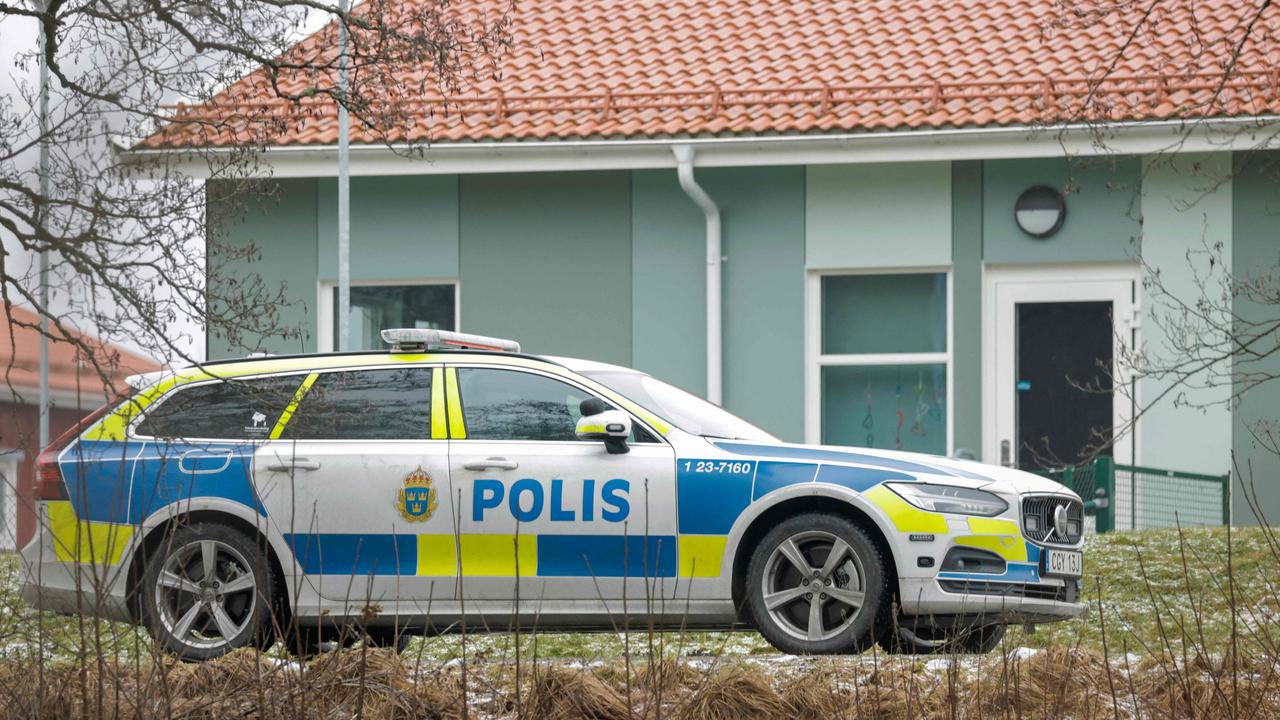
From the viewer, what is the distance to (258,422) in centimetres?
913

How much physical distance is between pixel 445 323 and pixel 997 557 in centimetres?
974

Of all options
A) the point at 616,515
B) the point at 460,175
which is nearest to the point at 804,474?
the point at 616,515

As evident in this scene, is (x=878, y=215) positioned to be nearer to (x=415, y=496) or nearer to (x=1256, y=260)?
(x=1256, y=260)

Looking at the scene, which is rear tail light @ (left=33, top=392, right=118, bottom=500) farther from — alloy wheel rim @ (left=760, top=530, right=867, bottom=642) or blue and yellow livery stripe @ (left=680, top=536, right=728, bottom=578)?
alloy wheel rim @ (left=760, top=530, right=867, bottom=642)

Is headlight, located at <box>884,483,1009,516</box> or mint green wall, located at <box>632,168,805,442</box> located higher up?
mint green wall, located at <box>632,168,805,442</box>

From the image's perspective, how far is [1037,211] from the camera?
1617cm

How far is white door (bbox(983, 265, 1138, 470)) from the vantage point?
1616cm

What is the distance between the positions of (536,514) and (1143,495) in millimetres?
8360

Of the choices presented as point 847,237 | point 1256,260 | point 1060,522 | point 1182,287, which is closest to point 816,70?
point 847,237

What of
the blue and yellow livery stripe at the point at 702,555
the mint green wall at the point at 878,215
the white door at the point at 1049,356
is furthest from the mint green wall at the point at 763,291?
the blue and yellow livery stripe at the point at 702,555

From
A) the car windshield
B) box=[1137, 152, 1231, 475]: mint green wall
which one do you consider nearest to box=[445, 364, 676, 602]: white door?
the car windshield

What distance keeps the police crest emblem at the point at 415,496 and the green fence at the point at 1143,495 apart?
312 inches

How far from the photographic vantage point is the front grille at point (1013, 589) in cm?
849

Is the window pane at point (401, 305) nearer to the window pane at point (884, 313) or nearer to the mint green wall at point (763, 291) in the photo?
the mint green wall at point (763, 291)
